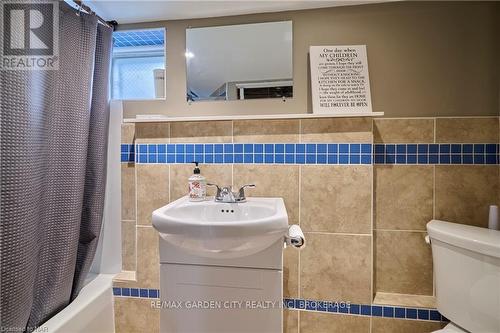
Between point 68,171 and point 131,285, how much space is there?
0.68 m

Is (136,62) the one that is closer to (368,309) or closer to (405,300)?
(368,309)

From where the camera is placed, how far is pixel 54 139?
109cm

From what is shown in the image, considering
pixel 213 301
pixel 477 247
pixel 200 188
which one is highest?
pixel 200 188

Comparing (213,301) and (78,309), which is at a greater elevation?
(213,301)

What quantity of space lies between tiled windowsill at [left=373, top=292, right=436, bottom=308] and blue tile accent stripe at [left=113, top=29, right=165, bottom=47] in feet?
5.90

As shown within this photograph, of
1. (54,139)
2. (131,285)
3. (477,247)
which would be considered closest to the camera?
(477,247)

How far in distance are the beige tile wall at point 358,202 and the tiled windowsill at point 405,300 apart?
0.03 meters

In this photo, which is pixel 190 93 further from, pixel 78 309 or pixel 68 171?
pixel 78 309

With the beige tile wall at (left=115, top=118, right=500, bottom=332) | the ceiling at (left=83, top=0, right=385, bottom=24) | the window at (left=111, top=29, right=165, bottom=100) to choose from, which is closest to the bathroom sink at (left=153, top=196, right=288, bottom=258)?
the beige tile wall at (left=115, top=118, right=500, bottom=332)

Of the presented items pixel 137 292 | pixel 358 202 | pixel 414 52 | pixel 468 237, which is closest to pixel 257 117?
pixel 358 202

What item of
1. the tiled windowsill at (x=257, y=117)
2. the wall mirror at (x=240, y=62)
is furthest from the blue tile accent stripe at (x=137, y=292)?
the wall mirror at (x=240, y=62)

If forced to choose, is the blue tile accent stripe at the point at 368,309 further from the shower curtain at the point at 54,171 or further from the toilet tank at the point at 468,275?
the shower curtain at the point at 54,171

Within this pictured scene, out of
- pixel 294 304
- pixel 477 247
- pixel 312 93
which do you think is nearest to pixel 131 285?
pixel 294 304

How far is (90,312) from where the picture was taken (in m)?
1.22
